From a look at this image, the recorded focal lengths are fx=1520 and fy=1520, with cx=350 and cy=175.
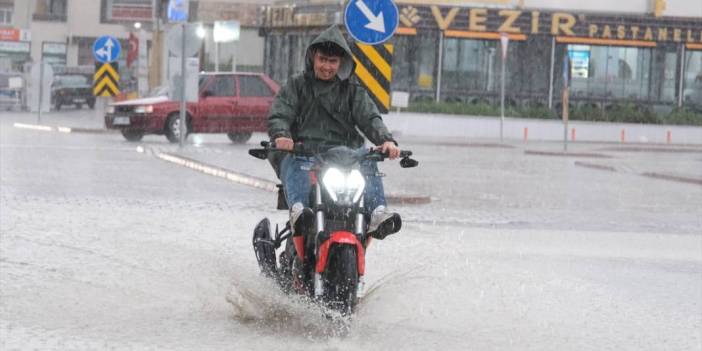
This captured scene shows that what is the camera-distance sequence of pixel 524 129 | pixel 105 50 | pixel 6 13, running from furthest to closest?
pixel 6 13 → pixel 524 129 → pixel 105 50

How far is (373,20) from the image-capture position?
17562 millimetres

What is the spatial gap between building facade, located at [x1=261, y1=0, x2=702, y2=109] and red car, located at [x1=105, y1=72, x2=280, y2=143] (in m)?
16.8

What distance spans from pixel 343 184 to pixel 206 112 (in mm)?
25638

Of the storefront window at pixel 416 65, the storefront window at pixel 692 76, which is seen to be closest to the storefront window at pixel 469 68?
the storefront window at pixel 416 65

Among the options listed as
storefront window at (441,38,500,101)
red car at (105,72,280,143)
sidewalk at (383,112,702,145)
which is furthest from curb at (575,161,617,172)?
storefront window at (441,38,500,101)

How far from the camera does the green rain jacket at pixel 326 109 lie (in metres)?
8.20

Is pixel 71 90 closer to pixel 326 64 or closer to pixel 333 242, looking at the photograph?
pixel 326 64

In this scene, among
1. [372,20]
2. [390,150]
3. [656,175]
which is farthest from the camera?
[656,175]

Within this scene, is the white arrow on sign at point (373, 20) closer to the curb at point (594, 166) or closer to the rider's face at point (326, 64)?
the rider's face at point (326, 64)

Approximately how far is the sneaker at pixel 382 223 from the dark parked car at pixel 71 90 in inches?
2165

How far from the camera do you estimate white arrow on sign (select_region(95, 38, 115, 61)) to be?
4075 centimetres

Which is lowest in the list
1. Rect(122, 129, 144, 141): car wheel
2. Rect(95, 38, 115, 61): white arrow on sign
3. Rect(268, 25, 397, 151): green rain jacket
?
Rect(122, 129, 144, 141): car wheel

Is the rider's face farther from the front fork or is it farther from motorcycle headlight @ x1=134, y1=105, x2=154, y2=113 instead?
motorcycle headlight @ x1=134, y1=105, x2=154, y2=113

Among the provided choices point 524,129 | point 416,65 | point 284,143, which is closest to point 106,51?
point 416,65
